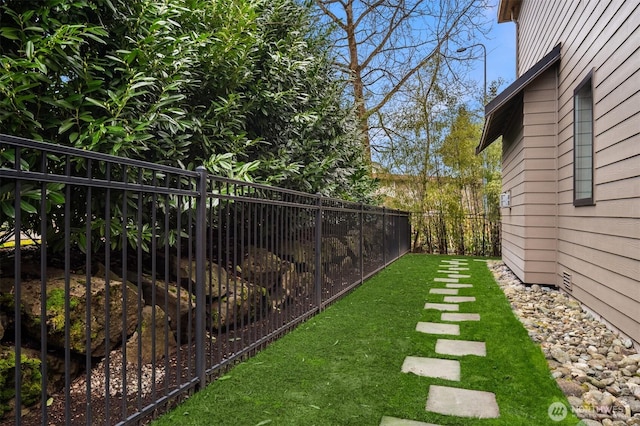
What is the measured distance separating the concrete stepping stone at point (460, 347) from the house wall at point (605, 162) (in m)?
1.04

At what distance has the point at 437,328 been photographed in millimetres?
3506

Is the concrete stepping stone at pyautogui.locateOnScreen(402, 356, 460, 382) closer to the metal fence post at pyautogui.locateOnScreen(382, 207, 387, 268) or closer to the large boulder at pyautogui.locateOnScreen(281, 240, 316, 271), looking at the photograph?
the large boulder at pyautogui.locateOnScreen(281, 240, 316, 271)

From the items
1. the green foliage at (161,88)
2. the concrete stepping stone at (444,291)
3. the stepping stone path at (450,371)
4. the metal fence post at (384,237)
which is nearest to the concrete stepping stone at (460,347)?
the stepping stone path at (450,371)

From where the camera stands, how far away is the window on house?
4.18 metres

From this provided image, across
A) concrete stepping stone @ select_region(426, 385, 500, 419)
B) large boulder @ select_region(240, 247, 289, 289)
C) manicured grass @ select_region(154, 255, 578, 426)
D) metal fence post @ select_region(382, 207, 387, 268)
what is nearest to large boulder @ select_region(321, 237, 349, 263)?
manicured grass @ select_region(154, 255, 578, 426)

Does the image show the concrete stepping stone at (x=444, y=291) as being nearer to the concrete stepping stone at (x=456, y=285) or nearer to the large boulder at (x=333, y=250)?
the concrete stepping stone at (x=456, y=285)

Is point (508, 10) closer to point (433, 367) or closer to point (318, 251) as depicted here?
point (318, 251)

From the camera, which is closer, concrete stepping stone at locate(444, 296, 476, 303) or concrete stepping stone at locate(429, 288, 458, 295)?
concrete stepping stone at locate(444, 296, 476, 303)

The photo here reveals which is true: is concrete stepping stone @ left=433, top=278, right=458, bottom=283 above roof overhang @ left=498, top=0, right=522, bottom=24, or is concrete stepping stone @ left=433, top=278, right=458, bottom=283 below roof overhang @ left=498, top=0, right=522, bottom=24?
below

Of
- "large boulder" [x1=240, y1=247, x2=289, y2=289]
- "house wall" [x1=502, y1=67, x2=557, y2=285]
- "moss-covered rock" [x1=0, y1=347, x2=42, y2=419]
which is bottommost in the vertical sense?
"moss-covered rock" [x1=0, y1=347, x2=42, y2=419]

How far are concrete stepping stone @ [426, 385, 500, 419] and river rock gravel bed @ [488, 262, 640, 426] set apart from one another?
395 millimetres

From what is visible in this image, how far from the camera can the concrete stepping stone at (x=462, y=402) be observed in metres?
1.98

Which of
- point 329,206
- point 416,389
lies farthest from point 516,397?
point 329,206

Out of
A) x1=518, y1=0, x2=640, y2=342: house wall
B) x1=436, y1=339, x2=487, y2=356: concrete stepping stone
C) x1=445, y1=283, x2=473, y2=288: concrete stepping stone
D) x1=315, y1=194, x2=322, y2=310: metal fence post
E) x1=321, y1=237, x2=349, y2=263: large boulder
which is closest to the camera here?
x1=436, y1=339, x2=487, y2=356: concrete stepping stone
